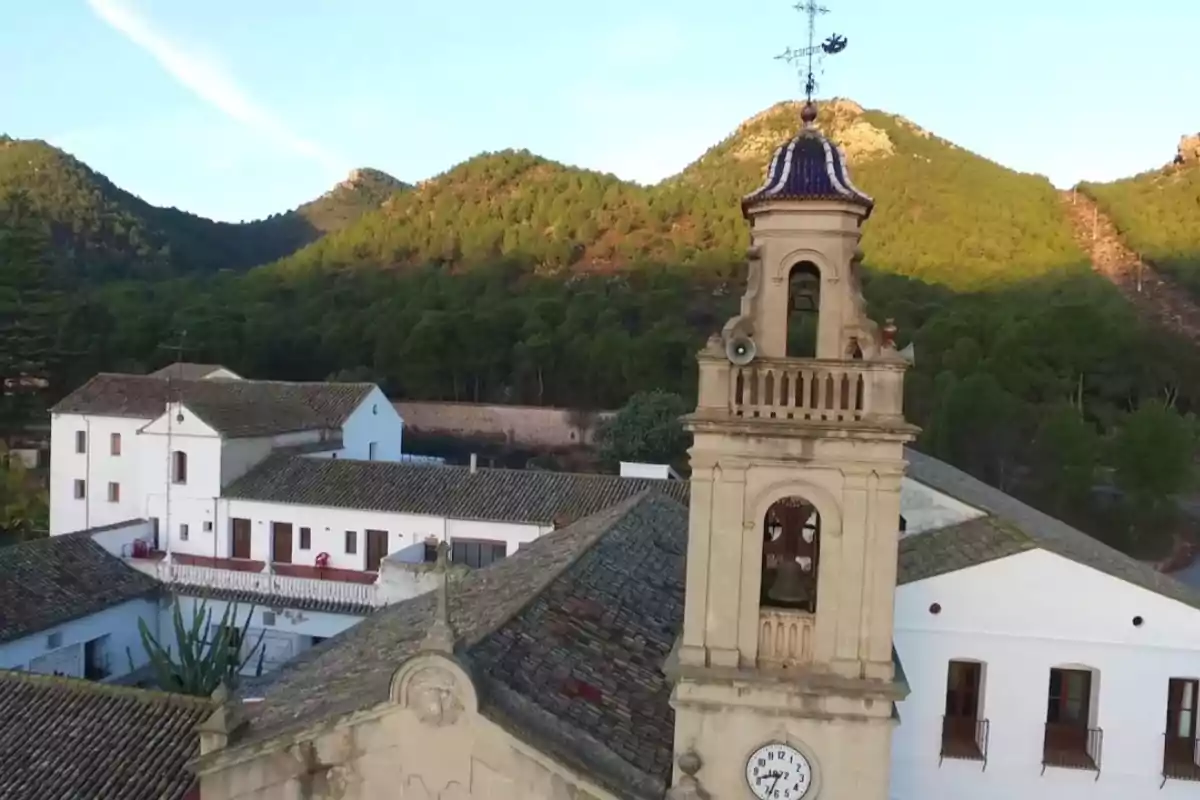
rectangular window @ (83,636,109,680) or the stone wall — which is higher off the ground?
the stone wall

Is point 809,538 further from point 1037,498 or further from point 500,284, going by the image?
point 500,284

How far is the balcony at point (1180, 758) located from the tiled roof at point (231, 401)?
2555 cm

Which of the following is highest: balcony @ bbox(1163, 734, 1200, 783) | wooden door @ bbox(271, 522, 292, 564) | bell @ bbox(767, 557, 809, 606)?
bell @ bbox(767, 557, 809, 606)

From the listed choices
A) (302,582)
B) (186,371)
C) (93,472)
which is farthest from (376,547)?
(186,371)

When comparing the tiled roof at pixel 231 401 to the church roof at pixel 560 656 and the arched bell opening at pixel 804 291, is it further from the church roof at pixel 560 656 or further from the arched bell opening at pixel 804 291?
the arched bell opening at pixel 804 291

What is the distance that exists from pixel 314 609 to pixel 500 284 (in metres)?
56.5

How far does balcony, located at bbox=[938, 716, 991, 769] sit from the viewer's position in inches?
558

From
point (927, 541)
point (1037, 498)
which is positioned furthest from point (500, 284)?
point (927, 541)

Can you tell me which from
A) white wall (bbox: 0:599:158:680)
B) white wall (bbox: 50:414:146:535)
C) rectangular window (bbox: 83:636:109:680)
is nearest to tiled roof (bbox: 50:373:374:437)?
white wall (bbox: 50:414:146:535)

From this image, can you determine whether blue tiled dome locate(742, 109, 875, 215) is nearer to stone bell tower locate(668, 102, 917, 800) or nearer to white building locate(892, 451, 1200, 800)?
stone bell tower locate(668, 102, 917, 800)

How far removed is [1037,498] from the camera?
3306 centimetres

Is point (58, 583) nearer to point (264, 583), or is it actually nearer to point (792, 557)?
point (264, 583)

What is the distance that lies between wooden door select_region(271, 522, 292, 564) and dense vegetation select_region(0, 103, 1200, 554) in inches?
821

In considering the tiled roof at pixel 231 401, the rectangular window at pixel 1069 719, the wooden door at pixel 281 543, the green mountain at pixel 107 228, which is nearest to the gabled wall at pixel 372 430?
the tiled roof at pixel 231 401
